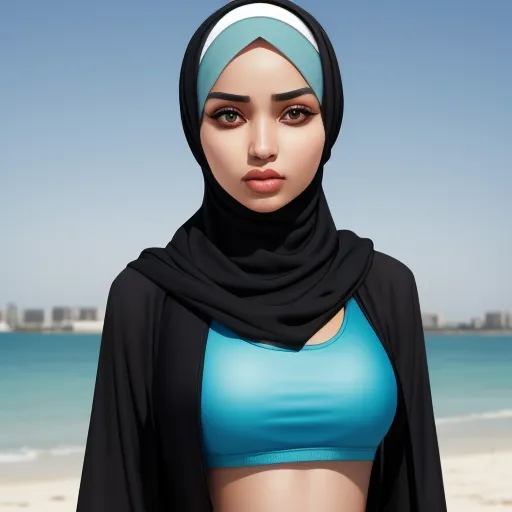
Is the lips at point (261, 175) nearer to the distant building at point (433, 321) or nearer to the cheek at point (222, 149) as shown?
the cheek at point (222, 149)

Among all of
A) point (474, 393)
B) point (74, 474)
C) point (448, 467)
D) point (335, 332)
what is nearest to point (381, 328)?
point (335, 332)

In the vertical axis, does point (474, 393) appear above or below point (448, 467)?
below

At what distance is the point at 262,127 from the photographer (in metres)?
2.40

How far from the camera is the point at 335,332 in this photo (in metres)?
2.49

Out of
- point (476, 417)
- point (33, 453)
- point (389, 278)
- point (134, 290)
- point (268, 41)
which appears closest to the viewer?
point (268, 41)

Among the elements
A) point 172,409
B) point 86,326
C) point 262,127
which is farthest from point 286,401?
point 86,326

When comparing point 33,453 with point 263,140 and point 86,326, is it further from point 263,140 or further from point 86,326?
point 86,326

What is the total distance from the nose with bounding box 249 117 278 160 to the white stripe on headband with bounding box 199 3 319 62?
0.93 ft

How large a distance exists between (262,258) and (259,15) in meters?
0.69

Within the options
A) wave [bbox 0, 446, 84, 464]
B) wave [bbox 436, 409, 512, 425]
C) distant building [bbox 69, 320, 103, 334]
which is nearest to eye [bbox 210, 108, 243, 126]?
wave [bbox 0, 446, 84, 464]

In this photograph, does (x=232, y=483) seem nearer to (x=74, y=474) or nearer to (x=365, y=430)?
(x=365, y=430)

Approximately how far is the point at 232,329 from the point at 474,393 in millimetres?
29202

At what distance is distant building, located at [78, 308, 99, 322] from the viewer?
284 feet

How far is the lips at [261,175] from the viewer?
2.42m
